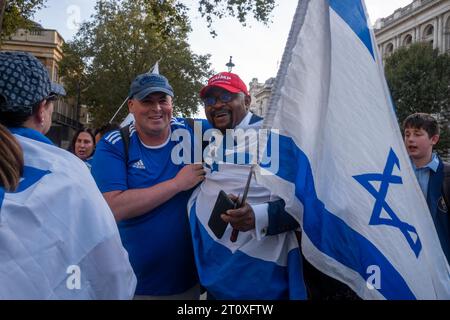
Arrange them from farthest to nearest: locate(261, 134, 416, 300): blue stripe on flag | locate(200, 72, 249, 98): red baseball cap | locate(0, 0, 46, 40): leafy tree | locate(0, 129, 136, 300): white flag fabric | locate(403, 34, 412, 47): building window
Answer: locate(403, 34, 412, 47): building window < locate(0, 0, 46, 40): leafy tree < locate(200, 72, 249, 98): red baseball cap < locate(261, 134, 416, 300): blue stripe on flag < locate(0, 129, 136, 300): white flag fabric

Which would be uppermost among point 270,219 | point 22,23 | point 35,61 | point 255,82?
point 255,82

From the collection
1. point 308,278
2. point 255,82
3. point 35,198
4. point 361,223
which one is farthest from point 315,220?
point 255,82

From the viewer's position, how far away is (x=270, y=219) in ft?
6.38

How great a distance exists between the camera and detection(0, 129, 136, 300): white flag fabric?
1365 mm

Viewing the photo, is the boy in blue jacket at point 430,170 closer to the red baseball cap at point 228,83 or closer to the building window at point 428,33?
the red baseball cap at point 228,83

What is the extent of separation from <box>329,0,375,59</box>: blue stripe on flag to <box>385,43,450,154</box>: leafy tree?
94.9 ft

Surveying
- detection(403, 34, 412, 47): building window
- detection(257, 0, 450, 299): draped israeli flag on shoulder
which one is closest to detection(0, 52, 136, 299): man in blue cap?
detection(257, 0, 450, 299): draped israeli flag on shoulder

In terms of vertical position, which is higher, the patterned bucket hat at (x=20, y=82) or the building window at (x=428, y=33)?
the building window at (x=428, y=33)

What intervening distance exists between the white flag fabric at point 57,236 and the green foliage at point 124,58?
24802mm

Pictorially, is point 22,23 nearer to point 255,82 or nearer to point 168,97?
point 168,97

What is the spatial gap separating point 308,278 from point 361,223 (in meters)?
0.41

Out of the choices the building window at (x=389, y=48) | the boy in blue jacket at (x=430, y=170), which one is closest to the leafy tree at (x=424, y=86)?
the building window at (x=389, y=48)

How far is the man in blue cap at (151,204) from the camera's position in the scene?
2.30 meters

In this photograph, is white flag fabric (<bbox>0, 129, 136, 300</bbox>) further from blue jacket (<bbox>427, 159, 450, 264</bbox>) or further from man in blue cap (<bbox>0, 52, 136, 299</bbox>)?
blue jacket (<bbox>427, 159, 450, 264</bbox>)
